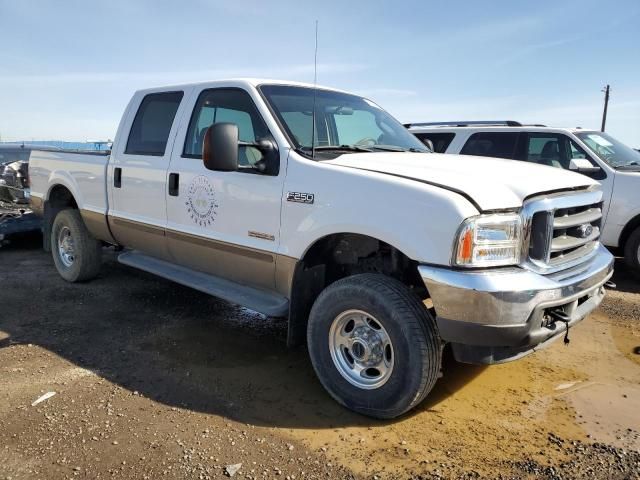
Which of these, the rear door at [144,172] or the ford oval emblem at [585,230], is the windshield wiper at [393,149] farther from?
the rear door at [144,172]

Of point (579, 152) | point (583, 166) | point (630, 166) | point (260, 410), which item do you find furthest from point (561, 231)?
point (630, 166)

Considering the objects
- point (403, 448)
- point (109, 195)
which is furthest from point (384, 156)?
point (109, 195)

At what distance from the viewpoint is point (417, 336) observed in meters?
2.84

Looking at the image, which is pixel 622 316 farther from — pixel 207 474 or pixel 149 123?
pixel 149 123

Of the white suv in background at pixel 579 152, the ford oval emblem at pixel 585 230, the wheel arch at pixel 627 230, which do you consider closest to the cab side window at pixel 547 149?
the white suv in background at pixel 579 152

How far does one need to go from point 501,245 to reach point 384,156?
114 cm

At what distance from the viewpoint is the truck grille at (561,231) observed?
2.84 metres

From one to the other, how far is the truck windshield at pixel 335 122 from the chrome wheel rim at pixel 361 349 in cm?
118

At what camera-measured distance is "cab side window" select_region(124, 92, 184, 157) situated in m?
4.50

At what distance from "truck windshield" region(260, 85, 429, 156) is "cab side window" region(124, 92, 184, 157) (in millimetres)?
1101

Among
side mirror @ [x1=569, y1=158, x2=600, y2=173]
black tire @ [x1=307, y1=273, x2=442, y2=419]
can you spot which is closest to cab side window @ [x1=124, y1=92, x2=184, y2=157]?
black tire @ [x1=307, y1=273, x2=442, y2=419]

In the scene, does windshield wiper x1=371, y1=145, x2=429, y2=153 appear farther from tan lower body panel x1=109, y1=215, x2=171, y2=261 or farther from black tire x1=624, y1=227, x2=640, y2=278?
black tire x1=624, y1=227, x2=640, y2=278

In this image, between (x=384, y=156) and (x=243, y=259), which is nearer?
(x=384, y=156)

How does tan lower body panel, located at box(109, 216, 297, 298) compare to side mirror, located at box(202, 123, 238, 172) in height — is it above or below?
below
